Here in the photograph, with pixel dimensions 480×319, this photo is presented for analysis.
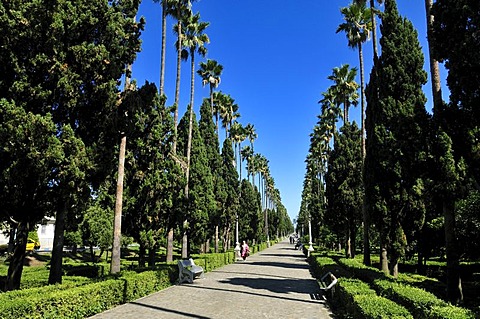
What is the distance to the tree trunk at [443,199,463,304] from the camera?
32.7ft

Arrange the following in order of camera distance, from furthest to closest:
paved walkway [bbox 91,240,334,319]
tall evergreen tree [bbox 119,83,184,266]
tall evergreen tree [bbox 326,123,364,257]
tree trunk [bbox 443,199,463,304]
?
tall evergreen tree [bbox 326,123,364,257] < tall evergreen tree [bbox 119,83,184,266] < tree trunk [bbox 443,199,463,304] < paved walkway [bbox 91,240,334,319]

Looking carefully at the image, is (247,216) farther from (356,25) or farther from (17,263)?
(17,263)

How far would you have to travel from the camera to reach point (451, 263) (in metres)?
10.1

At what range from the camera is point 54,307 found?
7609 millimetres

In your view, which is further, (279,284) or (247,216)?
(247,216)

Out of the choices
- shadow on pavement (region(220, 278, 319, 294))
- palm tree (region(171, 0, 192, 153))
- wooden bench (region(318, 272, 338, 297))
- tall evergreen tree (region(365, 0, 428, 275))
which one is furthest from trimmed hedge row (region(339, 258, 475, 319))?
palm tree (region(171, 0, 192, 153))

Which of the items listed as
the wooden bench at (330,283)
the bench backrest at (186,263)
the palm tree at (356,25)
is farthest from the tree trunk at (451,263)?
the palm tree at (356,25)

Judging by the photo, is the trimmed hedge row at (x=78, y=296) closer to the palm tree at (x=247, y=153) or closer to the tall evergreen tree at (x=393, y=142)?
the tall evergreen tree at (x=393, y=142)

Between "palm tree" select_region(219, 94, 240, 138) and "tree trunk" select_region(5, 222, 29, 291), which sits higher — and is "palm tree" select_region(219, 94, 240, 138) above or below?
above

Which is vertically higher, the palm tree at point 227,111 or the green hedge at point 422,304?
the palm tree at point 227,111

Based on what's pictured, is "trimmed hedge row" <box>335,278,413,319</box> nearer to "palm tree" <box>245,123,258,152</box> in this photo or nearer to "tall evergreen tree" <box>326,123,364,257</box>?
"tall evergreen tree" <box>326,123,364,257</box>

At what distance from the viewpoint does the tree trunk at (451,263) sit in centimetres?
998

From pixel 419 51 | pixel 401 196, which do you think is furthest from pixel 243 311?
pixel 419 51

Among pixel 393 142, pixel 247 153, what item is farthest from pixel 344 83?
pixel 247 153
